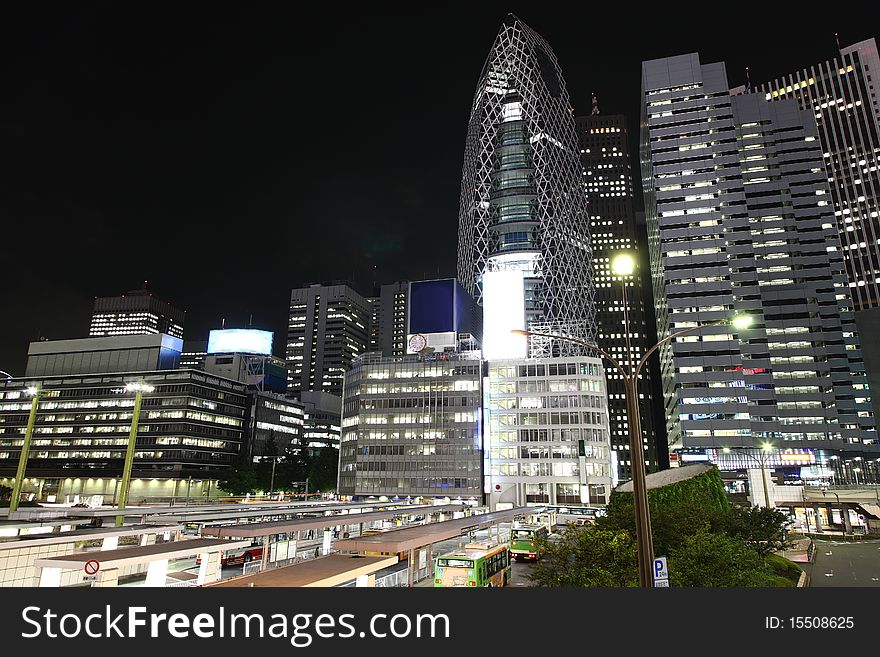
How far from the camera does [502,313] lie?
136 meters

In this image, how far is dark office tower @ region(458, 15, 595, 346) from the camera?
159m

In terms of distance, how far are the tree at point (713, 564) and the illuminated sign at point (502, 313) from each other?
110 m

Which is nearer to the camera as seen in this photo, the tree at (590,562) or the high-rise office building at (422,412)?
the tree at (590,562)

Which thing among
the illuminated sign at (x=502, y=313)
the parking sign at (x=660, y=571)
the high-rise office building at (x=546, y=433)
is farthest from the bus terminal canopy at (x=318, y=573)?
the illuminated sign at (x=502, y=313)

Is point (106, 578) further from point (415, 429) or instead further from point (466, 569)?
point (415, 429)

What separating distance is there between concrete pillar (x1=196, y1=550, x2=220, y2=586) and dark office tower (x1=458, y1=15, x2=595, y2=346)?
422 ft

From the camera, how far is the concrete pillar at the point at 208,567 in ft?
96.6

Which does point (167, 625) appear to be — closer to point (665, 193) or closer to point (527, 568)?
point (527, 568)

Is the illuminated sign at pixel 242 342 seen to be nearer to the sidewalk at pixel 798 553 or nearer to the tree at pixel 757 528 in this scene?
the sidewalk at pixel 798 553

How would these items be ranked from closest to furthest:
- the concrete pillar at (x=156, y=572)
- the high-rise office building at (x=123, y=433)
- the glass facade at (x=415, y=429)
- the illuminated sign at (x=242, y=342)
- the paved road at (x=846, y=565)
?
the concrete pillar at (x=156, y=572), the paved road at (x=846, y=565), the glass facade at (x=415, y=429), the high-rise office building at (x=123, y=433), the illuminated sign at (x=242, y=342)

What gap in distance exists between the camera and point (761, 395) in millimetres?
156500

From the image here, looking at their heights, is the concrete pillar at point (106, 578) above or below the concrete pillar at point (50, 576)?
below

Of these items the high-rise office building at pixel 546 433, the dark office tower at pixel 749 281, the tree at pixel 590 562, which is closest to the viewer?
the tree at pixel 590 562

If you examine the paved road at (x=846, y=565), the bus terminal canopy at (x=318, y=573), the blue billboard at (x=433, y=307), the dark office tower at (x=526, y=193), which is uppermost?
the dark office tower at (x=526, y=193)
